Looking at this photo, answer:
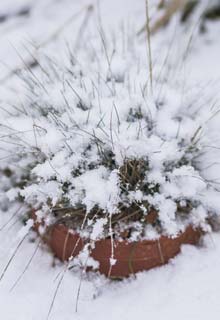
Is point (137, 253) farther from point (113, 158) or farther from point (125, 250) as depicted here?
point (113, 158)

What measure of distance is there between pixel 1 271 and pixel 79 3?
173cm

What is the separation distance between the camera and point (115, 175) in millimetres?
1329

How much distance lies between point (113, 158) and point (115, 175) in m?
0.05

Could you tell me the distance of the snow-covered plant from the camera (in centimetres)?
134

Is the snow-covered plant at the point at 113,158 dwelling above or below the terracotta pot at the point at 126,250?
above

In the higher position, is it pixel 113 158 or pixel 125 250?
pixel 113 158

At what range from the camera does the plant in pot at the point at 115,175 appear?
→ 1341 millimetres

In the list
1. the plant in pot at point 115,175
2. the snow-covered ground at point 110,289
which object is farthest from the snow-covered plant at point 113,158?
the snow-covered ground at point 110,289

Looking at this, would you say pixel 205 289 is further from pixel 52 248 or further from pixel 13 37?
pixel 13 37

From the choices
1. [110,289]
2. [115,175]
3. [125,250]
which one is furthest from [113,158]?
[110,289]

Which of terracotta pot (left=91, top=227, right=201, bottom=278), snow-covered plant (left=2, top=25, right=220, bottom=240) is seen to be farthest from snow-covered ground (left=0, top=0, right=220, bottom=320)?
snow-covered plant (left=2, top=25, right=220, bottom=240)

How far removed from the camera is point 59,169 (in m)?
1.35

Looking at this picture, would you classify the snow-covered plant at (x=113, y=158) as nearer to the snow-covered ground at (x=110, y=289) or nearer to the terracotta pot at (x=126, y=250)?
the terracotta pot at (x=126, y=250)

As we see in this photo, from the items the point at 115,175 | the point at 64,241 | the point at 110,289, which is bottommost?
the point at 110,289
